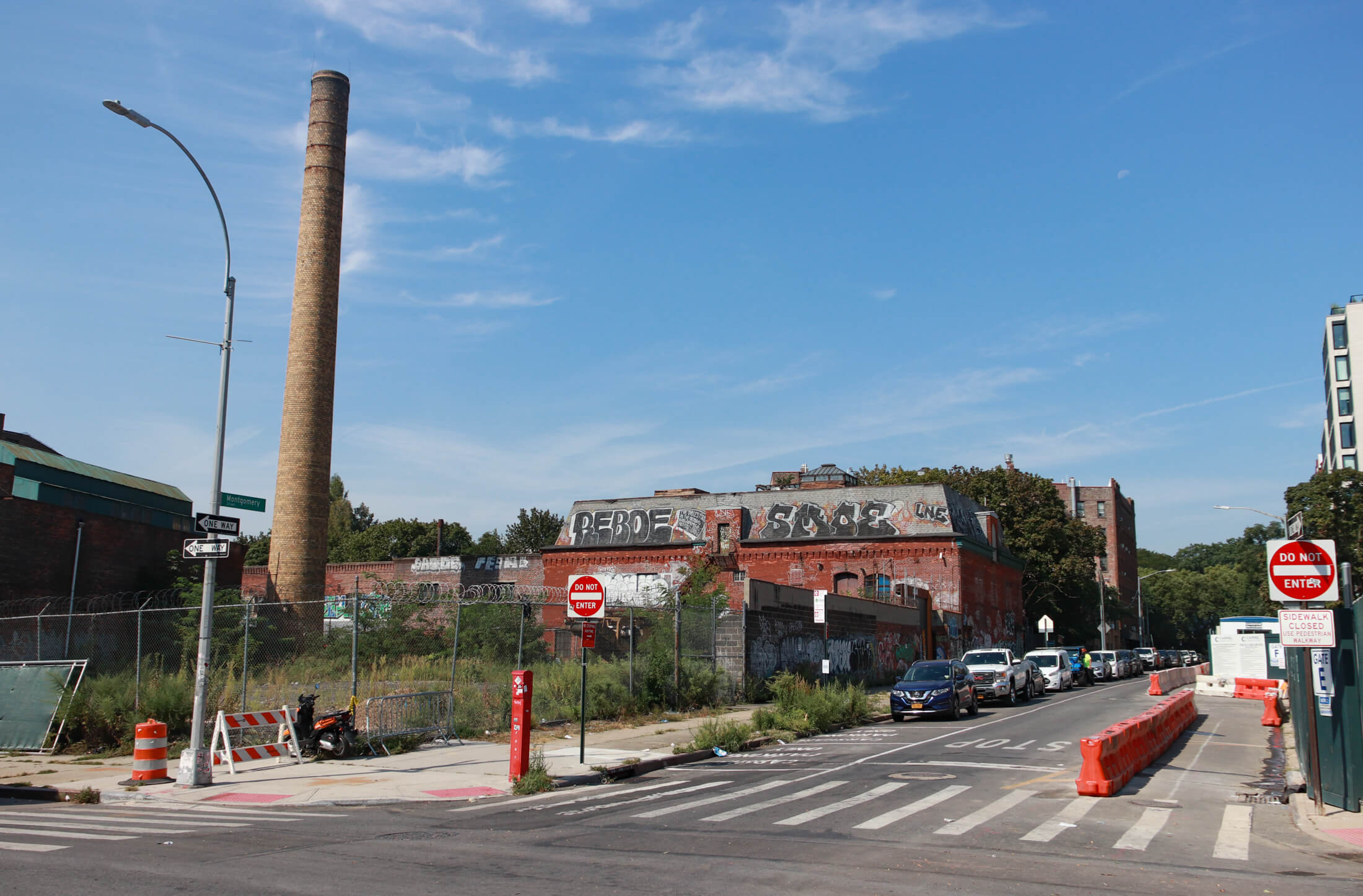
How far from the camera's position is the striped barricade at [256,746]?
15.6m

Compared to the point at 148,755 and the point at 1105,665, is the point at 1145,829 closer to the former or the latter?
the point at 148,755

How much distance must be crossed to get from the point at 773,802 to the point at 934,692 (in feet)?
45.1

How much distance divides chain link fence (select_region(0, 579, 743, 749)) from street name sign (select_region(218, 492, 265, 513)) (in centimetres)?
199

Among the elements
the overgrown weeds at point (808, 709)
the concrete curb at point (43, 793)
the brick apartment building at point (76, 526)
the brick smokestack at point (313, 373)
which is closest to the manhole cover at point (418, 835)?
the concrete curb at point (43, 793)

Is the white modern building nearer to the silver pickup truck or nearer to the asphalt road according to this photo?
the silver pickup truck

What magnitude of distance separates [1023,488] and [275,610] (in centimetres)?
4749

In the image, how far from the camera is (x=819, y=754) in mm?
18094

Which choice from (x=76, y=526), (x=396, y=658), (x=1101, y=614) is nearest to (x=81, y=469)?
(x=76, y=526)

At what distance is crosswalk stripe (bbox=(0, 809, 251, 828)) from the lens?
11.2 m

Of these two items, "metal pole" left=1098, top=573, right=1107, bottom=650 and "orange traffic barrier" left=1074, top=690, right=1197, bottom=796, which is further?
"metal pole" left=1098, top=573, right=1107, bottom=650

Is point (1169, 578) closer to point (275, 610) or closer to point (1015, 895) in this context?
point (275, 610)

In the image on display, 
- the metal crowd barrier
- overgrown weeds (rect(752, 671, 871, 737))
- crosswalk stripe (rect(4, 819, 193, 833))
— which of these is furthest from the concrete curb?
overgrown weeds (rect(752, 671, 871, 737))

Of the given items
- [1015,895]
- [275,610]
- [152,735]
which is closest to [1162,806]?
[1015,895]

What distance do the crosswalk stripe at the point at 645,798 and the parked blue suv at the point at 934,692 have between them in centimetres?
1154
